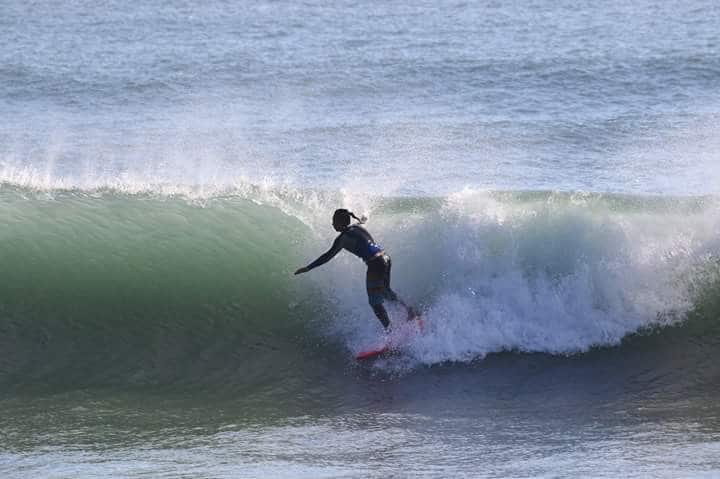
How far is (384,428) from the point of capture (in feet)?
34.1

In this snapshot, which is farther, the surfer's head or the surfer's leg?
the surfer's leg

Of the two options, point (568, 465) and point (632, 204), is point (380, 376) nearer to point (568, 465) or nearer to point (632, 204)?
point (568, 465)

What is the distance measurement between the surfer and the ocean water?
0.55 m

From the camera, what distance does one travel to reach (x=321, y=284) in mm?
13047

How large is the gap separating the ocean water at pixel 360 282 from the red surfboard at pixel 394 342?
11 cm

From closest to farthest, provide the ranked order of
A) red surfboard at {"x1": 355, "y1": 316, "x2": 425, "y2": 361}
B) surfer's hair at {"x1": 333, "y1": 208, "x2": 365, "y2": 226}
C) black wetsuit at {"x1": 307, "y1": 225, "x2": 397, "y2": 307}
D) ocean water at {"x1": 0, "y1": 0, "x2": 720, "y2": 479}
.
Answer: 1. ocean water at {"x1": 0, "y1": 0, "x2": 720, "y2": 479}
2. surfer's hair at {"x1": 333, "y1": 208, "x2": 365, "y2": 226}
3. black wetsuit at {"x1": 307, "y1": 225, "x2": 397, "y2": 307}
4. red surfboard at {"x1": 355, "y1": 316, "x2": 425, "y2": 361}

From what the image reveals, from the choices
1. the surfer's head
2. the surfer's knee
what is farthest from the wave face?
the surfer's head

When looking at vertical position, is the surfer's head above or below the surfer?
above

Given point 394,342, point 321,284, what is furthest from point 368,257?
point 321,284

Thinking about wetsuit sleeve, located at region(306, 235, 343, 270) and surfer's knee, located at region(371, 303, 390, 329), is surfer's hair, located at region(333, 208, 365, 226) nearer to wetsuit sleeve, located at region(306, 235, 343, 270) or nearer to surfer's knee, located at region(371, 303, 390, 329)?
wetsuit sleeve, located at region(306, 235, 343, 270)

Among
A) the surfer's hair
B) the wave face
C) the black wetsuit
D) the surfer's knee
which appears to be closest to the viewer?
the surfer's hair

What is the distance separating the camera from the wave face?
12.3 meters

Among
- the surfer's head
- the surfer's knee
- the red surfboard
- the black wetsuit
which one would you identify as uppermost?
the surfer's head

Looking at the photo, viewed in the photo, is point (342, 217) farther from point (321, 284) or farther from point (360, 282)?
point (321, 284)
